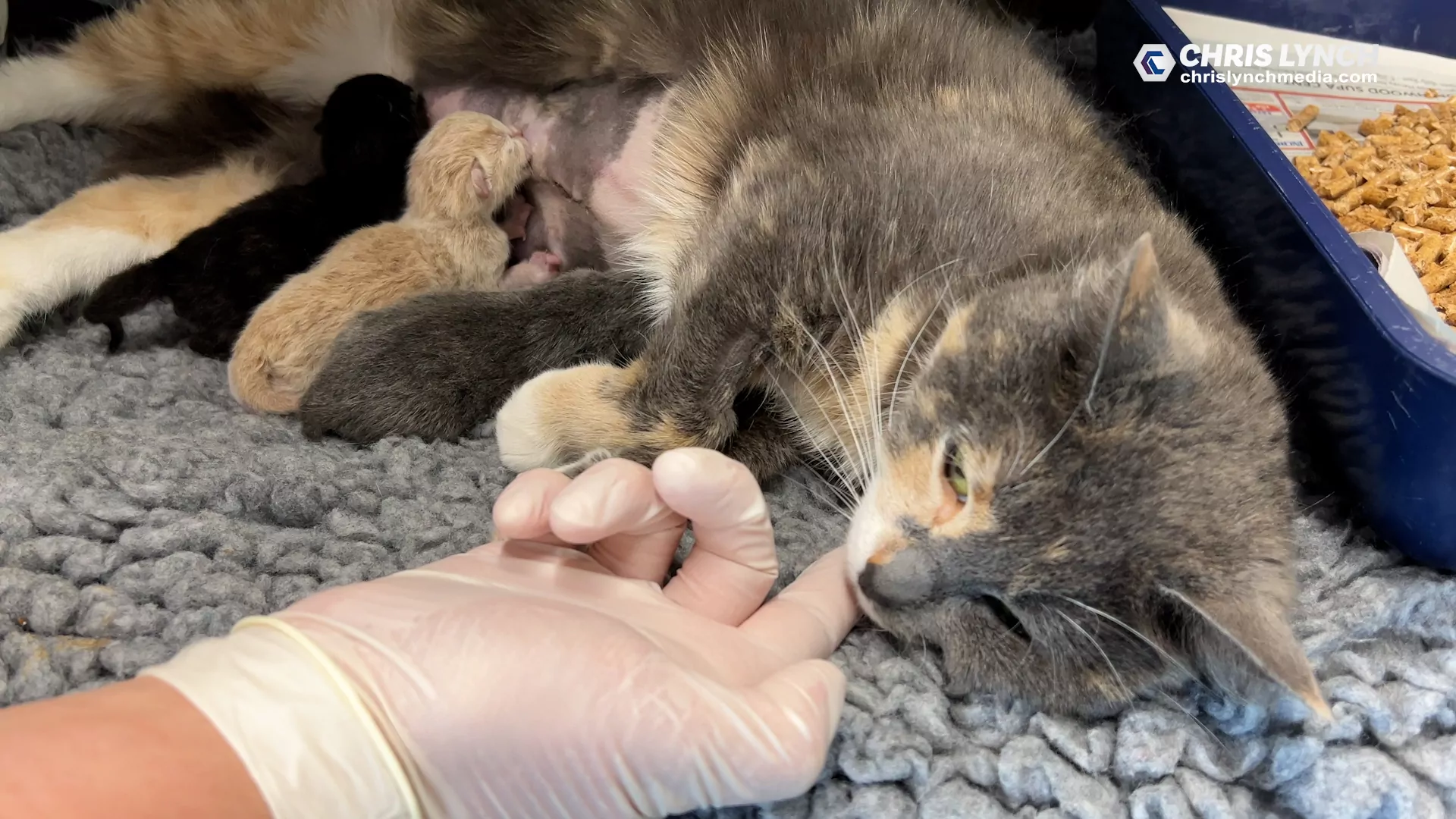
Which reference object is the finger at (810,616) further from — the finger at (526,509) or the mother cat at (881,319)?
the finger at (526,509)

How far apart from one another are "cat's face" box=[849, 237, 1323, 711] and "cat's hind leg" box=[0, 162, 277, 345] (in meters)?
1.28

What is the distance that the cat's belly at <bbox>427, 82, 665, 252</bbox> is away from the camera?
1.51 m

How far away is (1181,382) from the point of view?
0.91 metres

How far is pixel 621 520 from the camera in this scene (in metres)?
0.94

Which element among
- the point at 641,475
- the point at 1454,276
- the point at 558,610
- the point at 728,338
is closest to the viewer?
the point at 558,610

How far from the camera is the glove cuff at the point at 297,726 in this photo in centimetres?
70

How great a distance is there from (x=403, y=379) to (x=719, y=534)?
1.71 ft

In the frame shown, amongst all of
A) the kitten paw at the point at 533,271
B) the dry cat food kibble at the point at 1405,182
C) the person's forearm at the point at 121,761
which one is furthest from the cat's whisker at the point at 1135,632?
the kitten paw at the point at 533,271

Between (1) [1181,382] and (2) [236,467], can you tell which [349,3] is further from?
(1) [1181,382]

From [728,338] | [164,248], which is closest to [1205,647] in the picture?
[728,338]

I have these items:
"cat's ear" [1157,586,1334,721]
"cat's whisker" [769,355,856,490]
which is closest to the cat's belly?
"cat's whisker" [769,355,856,490]

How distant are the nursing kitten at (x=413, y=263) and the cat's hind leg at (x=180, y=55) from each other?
38cm

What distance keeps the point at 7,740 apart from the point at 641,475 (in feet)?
1.79

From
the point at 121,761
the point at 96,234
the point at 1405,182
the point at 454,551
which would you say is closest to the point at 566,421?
the point at 454,551
